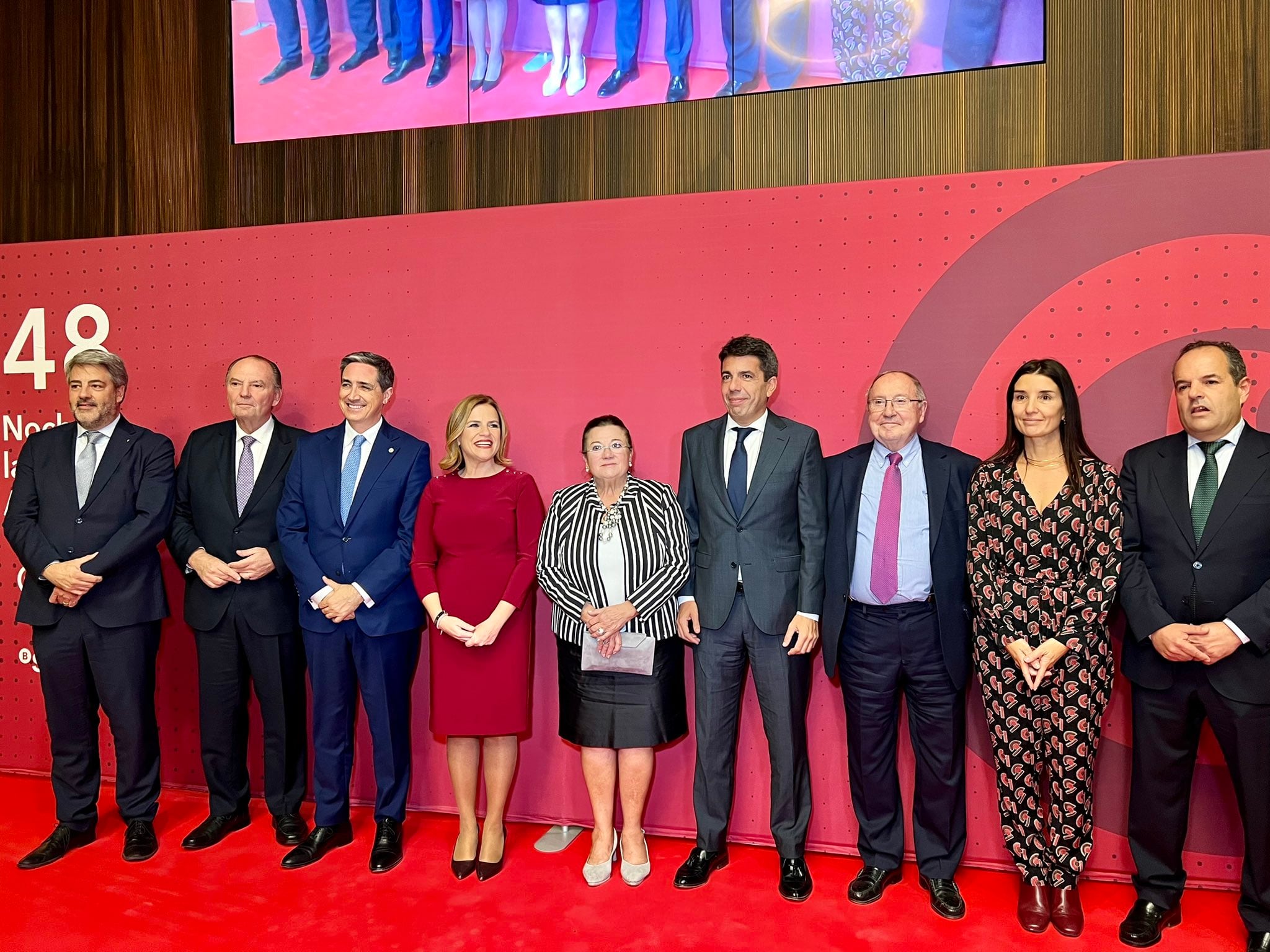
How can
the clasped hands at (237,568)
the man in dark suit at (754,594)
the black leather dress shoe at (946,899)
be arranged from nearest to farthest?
the black leather dress shoe at (946,899)
the man in dark suit at (754,594)
the clasped hands at (237,568)

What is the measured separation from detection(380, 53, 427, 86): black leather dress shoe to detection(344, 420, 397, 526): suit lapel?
1.96 meters

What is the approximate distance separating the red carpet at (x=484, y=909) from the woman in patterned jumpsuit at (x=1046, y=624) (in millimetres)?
326

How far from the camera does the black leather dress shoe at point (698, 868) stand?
3408 millimetres

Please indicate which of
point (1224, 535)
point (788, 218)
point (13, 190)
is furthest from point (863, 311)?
point (13, 190)

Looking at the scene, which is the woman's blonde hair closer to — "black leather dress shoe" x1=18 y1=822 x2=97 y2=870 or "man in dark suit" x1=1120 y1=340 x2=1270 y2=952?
"black leather dress shoe" x1=18 y1=822 x2=97 y2=870

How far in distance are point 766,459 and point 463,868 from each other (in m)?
1.99

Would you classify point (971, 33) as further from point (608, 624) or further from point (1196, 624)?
point (608, 624)

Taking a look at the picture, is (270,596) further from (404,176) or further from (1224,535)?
(1224,535)

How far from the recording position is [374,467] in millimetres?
3688

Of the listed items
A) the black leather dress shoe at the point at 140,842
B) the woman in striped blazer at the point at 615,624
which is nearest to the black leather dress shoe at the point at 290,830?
the black leather dress shoe at the point at 140,842

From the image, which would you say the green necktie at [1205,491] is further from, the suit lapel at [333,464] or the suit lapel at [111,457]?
the suit lapel at [111,457]

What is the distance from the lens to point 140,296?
15.1 feet

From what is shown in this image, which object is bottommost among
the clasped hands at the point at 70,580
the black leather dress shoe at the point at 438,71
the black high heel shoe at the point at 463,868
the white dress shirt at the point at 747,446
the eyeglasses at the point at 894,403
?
the black high heel shoe at the point at 463,868

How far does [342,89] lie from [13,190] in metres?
2.07
